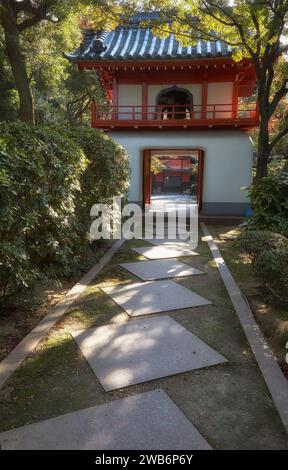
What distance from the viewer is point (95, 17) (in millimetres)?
9109

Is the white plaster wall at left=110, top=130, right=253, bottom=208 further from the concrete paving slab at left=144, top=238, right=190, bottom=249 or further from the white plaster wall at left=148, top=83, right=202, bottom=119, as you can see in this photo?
the concrete paving slab at left=144, top=238, right=190, bottom=249

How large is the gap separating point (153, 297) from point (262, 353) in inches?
77.1

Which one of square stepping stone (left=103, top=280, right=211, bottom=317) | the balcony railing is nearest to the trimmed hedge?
square stepping stone (left=103, top=280, right=211, bottom=317)

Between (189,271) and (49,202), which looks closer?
(49,202)

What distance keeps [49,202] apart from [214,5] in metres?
6.46

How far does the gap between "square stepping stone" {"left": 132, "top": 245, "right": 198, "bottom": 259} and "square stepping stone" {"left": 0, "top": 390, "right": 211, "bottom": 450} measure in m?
4.93

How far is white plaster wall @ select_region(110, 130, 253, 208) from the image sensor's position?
12.6 metres

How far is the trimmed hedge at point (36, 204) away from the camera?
3.39 meters

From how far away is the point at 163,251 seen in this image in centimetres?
801

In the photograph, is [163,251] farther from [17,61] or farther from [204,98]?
[204,98]

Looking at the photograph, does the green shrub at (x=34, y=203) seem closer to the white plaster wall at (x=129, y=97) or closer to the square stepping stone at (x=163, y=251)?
the square stepping stone at (x=163, y=251)

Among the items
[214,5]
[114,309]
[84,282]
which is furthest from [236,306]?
[214,5]

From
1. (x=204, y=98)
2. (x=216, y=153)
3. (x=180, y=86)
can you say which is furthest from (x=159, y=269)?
(x=180, y=86)

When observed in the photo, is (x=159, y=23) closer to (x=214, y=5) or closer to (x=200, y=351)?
(x=214, y=5)
